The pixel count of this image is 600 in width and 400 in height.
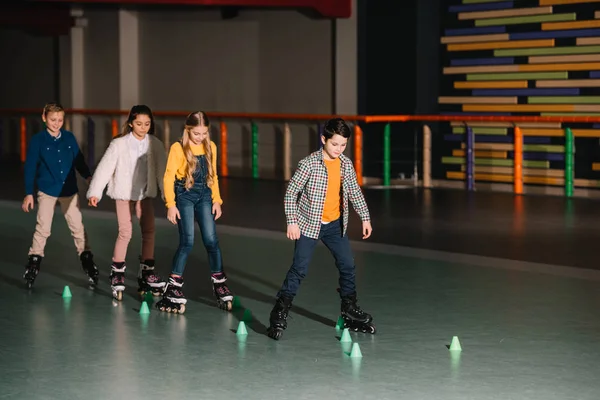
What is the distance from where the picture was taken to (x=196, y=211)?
32.5 feet

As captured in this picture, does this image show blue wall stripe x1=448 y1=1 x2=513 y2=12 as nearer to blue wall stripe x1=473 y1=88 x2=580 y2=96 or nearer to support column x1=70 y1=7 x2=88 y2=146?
blue wall stripe x1=473 y1=88 x2=580 y2=96

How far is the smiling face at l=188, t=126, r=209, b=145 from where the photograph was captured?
965 cm

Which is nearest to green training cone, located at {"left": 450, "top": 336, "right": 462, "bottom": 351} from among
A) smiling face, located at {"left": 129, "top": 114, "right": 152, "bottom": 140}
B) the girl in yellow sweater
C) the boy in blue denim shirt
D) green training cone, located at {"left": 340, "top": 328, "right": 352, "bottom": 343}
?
green training cone, located at {"left": 340, "top": 328, "right": 352, "bottom": 343}

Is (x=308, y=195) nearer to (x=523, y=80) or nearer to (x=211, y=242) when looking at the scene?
(x=211, y=242)

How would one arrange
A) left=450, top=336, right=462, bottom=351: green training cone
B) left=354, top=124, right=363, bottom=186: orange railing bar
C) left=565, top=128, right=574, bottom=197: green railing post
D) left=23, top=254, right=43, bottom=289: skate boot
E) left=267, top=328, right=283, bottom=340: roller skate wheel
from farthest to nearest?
1. left=354, top=124, right=363, bottom=186: orange railing bar
2. left=565, top=128, right=574, bottom=197: green railing post
3. left=23, top=254, right=43, bottom=289: skate boot
4. left=267, top=328, right=283, bottom=340: roller skate wheel
5. left=450, top=336, right=462, bottom=351: green training cone

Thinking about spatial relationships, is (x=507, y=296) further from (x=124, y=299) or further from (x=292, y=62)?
(x=292, y=62)

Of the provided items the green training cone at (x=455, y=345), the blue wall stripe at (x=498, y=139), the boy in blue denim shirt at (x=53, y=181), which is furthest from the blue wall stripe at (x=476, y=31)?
the green training cone at (x=455, y=345)

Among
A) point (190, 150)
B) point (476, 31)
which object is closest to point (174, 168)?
point (190, 150)

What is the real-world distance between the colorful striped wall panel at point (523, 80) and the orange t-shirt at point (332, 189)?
11346 mm

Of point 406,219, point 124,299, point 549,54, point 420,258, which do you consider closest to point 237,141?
point 549,54

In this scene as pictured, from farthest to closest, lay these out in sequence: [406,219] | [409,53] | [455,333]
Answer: [409,53], [406,219], [455,333]

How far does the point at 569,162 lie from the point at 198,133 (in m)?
10.6

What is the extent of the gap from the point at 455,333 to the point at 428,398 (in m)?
1.95

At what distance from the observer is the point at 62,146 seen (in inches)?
438
